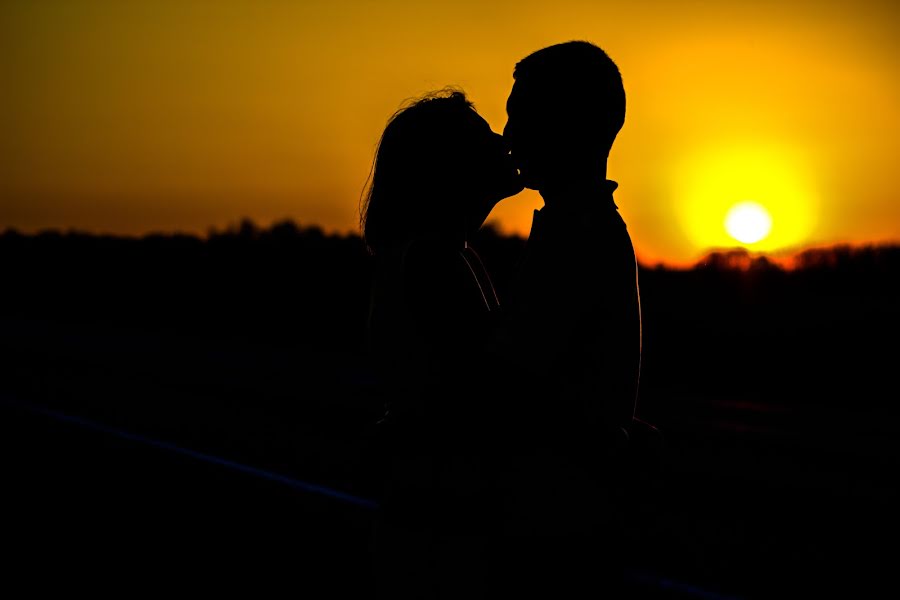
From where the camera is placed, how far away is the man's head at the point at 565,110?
5.55 ft

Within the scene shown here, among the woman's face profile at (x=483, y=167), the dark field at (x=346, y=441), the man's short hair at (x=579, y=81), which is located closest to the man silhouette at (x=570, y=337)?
the man's short hair at (x=579, y=81)

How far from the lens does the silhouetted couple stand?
1.61m

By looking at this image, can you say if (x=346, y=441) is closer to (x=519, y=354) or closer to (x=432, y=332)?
(x=432, y=332)

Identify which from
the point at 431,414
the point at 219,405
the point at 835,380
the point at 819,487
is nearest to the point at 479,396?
the point at 431,414

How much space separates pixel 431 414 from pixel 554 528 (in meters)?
0.31

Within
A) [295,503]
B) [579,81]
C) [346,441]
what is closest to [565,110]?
[579,81]

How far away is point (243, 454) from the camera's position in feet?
34.5

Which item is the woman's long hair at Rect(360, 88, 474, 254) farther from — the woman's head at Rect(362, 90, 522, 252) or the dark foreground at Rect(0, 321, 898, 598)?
the dark foreground at Rect(0, 321, 898, 598)

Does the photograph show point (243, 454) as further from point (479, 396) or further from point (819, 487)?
point (479, 396)

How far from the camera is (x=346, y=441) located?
12.0m

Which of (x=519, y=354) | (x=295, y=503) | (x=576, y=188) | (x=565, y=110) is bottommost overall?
(x=295, y=503)

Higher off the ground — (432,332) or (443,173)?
(443,173)

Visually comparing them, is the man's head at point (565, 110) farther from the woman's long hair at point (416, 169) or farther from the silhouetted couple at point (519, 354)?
the woman's long hair at point (416, 169)

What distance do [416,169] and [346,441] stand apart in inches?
413
